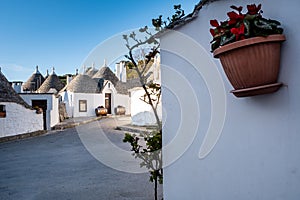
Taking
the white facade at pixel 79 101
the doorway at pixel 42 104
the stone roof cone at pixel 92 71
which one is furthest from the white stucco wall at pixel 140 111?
the stone roof cone at pixel 92 71

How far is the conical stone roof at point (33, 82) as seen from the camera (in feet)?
104

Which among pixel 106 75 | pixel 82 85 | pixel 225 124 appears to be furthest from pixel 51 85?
pixel 225 124

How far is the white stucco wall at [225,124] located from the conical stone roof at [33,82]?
32.8 m

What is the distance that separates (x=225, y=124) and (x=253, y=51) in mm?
667

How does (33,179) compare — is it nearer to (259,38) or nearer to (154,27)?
(154,27)

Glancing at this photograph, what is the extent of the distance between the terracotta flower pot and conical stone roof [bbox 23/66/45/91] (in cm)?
3389

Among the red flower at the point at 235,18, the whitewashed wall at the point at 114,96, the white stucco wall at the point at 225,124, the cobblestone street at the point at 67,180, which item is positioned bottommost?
A: the cobblestone street at the point at 67,180

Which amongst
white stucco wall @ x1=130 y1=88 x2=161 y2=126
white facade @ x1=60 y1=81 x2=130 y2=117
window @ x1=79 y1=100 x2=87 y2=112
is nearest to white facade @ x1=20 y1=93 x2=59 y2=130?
white stucco wall @ x1=130 y1=88 x2=161 y2=126

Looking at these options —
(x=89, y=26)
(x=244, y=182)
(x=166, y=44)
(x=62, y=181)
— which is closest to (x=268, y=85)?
(x=244, y=182)

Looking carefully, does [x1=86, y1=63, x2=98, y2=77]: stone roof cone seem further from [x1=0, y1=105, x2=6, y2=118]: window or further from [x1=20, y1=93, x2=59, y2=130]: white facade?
[x1=0, y1=105, x2=6, y2=118]: window

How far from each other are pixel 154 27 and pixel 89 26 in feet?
32.3

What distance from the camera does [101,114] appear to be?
1035 inches

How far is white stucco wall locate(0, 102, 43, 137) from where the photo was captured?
11953 millimetres

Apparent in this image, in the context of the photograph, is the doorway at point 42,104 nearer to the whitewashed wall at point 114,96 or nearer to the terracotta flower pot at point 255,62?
the whitewashed wall at point 114,96
